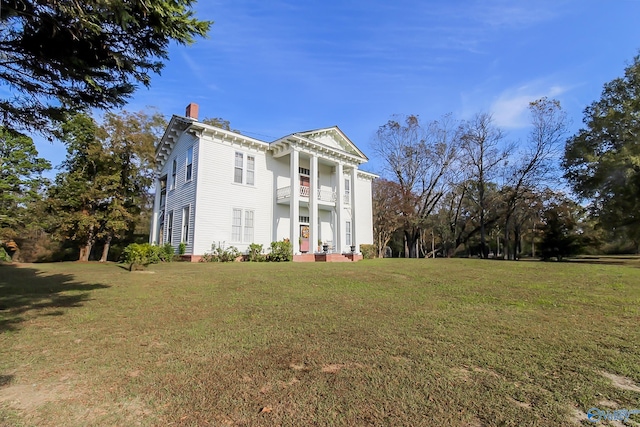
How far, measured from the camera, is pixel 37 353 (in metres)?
4.13

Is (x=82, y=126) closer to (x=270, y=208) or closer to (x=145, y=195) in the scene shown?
(x=145, y=195)

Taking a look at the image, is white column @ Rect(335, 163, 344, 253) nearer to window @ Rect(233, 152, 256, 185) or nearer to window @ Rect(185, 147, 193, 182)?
window @ Rect(233, 152, 256, 185)

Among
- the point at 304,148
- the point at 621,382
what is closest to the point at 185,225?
the point at 304,148

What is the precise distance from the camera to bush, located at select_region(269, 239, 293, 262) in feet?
59.6

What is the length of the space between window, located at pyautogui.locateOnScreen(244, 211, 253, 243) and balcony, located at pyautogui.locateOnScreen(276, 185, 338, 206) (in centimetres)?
209

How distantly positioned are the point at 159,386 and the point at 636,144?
92.2ft

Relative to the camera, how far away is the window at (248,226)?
18.8 metres

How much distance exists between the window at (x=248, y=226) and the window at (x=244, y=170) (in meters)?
1.90

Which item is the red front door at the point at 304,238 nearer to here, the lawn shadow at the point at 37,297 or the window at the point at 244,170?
the window at the point at 244,170

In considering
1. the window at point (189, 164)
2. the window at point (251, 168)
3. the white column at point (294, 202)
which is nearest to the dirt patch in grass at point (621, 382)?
the white column at point (294, 202)

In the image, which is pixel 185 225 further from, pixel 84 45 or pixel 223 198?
pixel 84 45

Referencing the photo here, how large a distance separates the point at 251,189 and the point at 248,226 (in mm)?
2214

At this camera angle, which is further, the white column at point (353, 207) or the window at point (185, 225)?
the white column at point (353, 207)

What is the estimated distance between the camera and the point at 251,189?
757 inches
